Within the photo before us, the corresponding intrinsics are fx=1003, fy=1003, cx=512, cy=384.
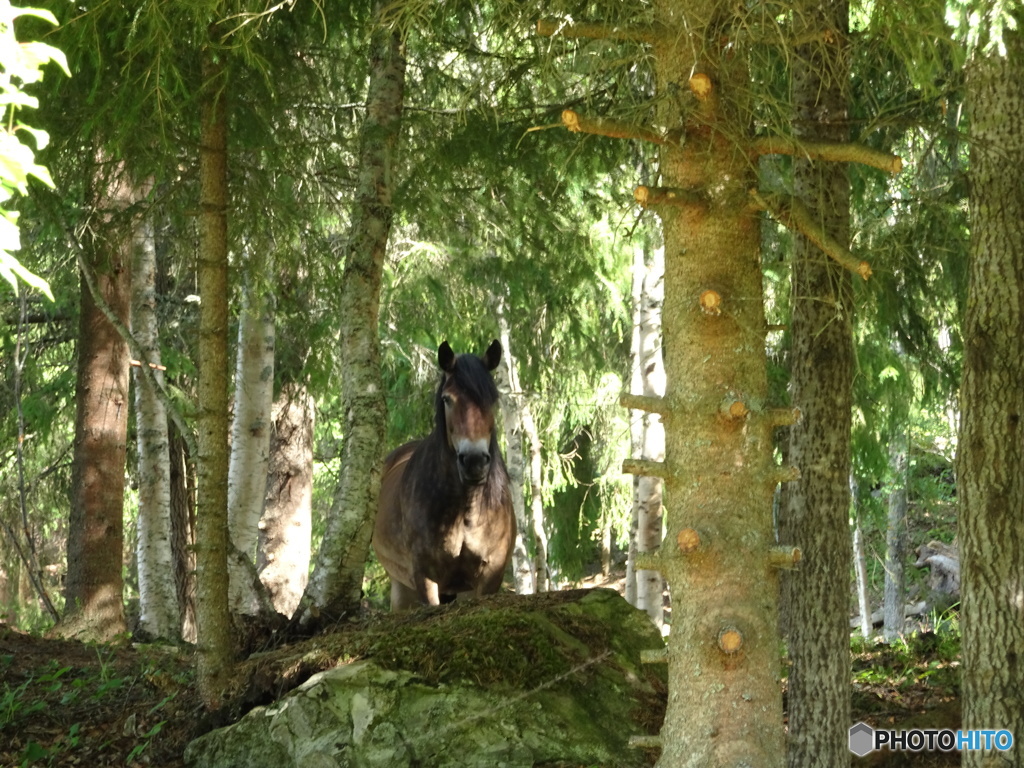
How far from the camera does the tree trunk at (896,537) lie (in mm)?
16281

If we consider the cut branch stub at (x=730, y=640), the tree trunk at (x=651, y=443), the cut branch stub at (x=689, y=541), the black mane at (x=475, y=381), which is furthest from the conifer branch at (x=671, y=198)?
the tree trunk at (x=651, y=443)

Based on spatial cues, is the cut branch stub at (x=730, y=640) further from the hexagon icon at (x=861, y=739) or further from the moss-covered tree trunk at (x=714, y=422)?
the hexagon icon at (x=861, y=739)

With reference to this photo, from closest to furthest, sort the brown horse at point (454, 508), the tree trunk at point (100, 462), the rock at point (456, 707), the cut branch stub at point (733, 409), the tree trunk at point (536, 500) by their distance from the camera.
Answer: the cut branch stub at point (733, 409) < the rock at point (456, 707) < the brown horse at point (454, 508) < the tree trunk at point (100, 462) < the tree trunk at point (536, 500)

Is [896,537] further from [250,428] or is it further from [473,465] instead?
[473,465]

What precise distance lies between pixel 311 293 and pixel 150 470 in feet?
8.01

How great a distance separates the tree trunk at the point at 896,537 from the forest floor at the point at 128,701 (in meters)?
7.88

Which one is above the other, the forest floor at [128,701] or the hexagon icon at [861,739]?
the forest floor at [128,701]

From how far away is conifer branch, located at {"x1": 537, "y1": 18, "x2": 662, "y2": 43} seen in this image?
13.5 feet

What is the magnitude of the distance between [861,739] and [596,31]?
16.2ft

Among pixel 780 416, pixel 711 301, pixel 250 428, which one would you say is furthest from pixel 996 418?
pixel 250 428

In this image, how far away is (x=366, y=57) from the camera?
7.83 meters

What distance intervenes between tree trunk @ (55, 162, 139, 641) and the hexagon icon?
686cm

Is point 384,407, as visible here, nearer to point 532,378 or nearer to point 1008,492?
point 1008,492

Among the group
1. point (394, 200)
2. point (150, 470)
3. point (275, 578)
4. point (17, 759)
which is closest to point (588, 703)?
point (17, 759)
